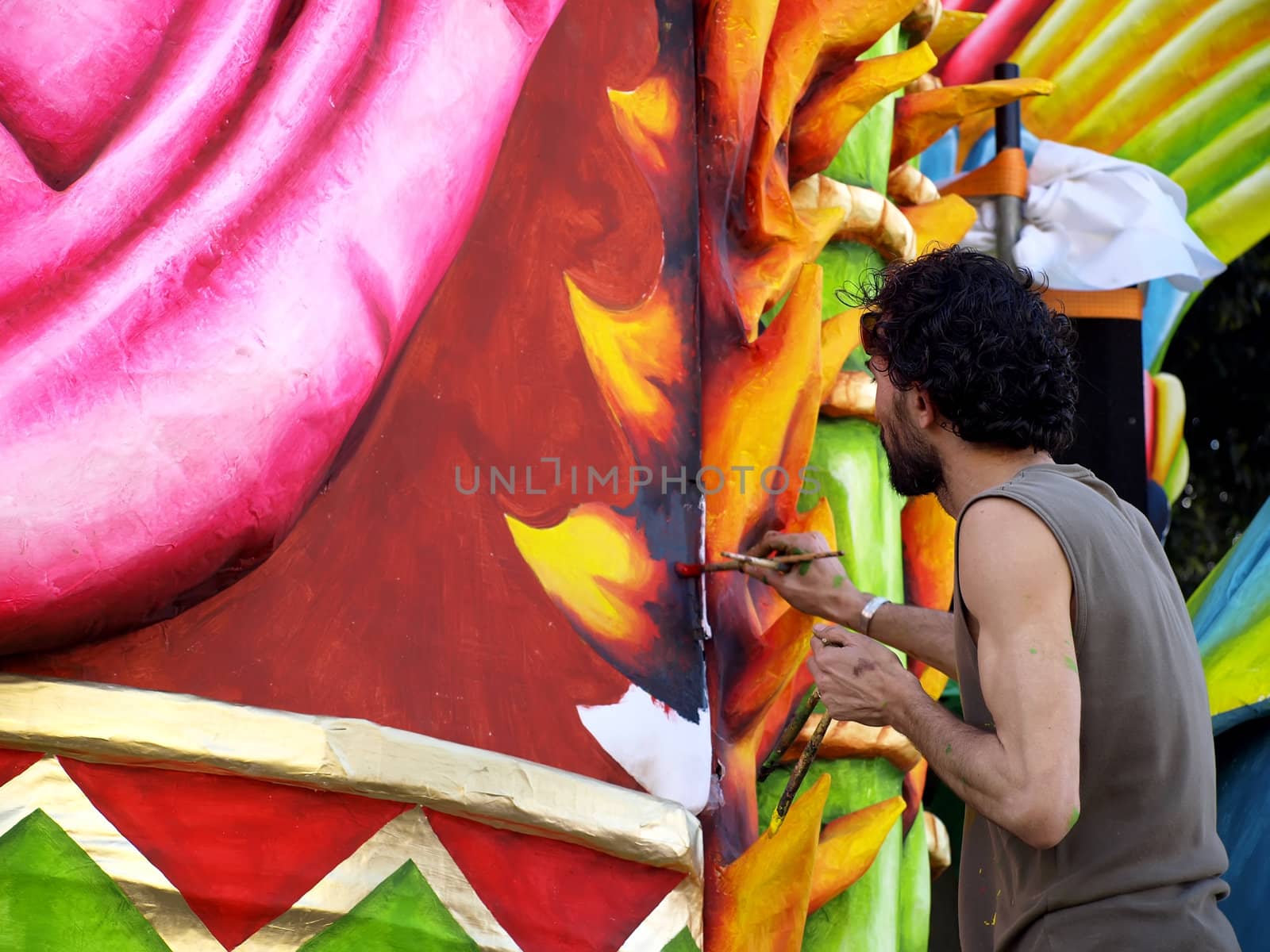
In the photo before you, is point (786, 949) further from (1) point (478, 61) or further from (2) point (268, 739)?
(1) point (478, 61)

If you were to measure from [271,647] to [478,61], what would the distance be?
670 millimetres

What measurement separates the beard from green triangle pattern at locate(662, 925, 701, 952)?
531 mm

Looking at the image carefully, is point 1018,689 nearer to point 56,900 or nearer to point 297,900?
point 297,900

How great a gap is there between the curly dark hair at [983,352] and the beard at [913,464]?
0.04 m

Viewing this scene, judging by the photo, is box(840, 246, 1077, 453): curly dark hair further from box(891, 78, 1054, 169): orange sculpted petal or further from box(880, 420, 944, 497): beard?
box(891, 78, 1054, 169): orange sculpted petal

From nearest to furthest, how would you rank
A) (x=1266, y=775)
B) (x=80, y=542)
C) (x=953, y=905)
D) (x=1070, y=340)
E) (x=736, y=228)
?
(x=80, y=542)
(x=1070, y=340)
(x=736, y=228)
(x=1266, y=775)
(x=953, y=905)

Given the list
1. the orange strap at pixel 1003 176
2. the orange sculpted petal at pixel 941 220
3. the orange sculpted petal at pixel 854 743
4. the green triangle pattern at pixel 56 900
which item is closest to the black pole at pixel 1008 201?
the orange strap at pixel 1003 176

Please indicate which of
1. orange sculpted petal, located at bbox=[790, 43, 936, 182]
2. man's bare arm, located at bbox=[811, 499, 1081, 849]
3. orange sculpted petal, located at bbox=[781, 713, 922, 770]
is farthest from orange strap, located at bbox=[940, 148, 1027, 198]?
man's bare arm, located at bbox=[811, 499, 1081, 849]

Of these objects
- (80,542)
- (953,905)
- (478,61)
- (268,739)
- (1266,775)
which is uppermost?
(478,61)

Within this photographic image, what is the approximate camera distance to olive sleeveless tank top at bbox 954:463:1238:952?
1.33m

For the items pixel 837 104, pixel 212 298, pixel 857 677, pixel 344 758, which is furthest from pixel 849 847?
pixel 212 298

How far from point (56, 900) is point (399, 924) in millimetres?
306

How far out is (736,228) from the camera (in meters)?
1.91

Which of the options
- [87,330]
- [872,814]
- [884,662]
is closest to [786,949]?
[872,814]
